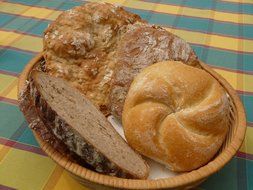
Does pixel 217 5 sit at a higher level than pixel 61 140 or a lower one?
lower

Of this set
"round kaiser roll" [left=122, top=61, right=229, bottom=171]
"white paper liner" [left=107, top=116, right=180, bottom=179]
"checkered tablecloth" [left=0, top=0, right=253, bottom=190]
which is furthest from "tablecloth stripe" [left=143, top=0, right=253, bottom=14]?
"white paper liner" [left=107, top=116, right=180, bottom=179]

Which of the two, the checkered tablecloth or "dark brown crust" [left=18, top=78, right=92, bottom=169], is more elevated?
"dark brown crust" [left=18, top=78, right=92, bottom=169]

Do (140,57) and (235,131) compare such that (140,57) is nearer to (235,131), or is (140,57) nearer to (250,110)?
(235,131)

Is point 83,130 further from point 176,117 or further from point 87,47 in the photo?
point 87,47

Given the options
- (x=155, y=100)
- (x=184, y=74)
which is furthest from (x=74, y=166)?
(x=184, y=74)

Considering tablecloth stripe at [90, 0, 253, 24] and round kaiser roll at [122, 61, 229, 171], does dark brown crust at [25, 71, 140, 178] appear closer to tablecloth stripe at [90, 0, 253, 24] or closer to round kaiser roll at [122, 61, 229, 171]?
round kaiser roll at [122, 61, 229, 171]

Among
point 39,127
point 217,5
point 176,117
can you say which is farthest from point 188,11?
point 39,127
